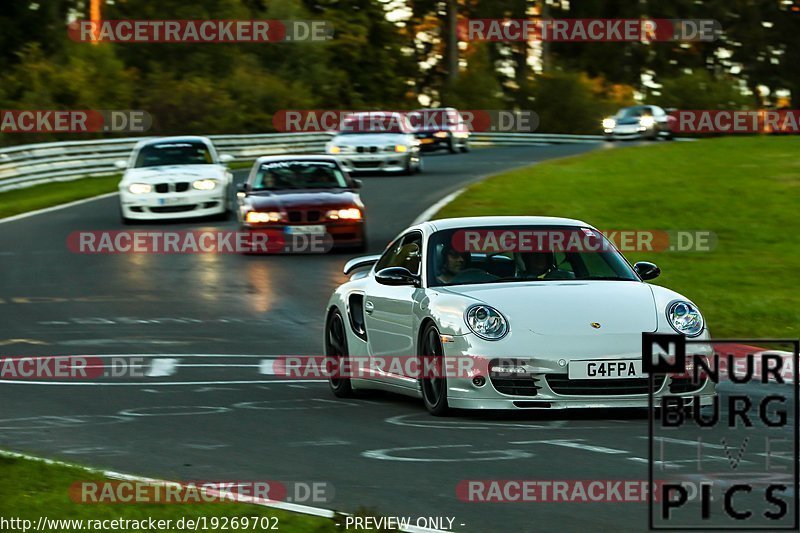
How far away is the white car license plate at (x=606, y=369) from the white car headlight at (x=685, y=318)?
1.39 feet

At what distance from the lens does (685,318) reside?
1041 centimetres

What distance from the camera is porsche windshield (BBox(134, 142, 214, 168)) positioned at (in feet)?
95.1

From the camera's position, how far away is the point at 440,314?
1061 cm

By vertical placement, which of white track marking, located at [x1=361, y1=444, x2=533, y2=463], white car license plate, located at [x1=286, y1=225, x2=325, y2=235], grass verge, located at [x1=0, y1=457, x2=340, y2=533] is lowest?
white car license plate, located at [x1=286, y1=225, x2=325, y2=235]

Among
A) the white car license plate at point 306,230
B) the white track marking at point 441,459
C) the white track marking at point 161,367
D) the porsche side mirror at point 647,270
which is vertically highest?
the porsche side mirror at point 647,270

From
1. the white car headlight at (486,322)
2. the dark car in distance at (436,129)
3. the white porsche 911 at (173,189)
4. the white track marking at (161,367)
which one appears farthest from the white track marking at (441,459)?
the dark car in distance at (436,129)

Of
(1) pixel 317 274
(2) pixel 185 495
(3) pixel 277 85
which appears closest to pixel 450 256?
(2) pixel 185 495

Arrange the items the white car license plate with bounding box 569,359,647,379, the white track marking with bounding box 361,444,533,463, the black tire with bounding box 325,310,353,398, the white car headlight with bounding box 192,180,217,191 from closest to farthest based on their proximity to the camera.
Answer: the white track marking with bounding box 361,444,533,463 → the white car license plate with bounding box 569,359,647,379 → the black tire with bounding box 325,310,353,398 → the white car headlight with bounding box 192,180,217,191

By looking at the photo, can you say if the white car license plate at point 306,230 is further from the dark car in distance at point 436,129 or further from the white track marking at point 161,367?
the dark car in distance at point 436,129

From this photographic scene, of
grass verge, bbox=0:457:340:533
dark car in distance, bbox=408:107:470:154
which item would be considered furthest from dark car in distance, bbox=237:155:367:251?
dark car in distance, bbox=408:107:470:154

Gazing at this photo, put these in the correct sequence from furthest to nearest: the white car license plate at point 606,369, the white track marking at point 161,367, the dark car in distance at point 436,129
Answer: the dark car in distance at point 436,129 < the white track marking at point 161,367 < the white car license plate at point 606,369

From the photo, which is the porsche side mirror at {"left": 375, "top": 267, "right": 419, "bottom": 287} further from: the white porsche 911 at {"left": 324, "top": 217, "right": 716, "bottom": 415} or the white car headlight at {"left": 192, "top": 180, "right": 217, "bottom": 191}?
the white car headlight at {"left": 192, "top": 180, "right": 217, "bottom": 191}

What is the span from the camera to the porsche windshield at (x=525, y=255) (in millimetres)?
11297

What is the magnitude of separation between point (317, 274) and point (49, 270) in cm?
381
